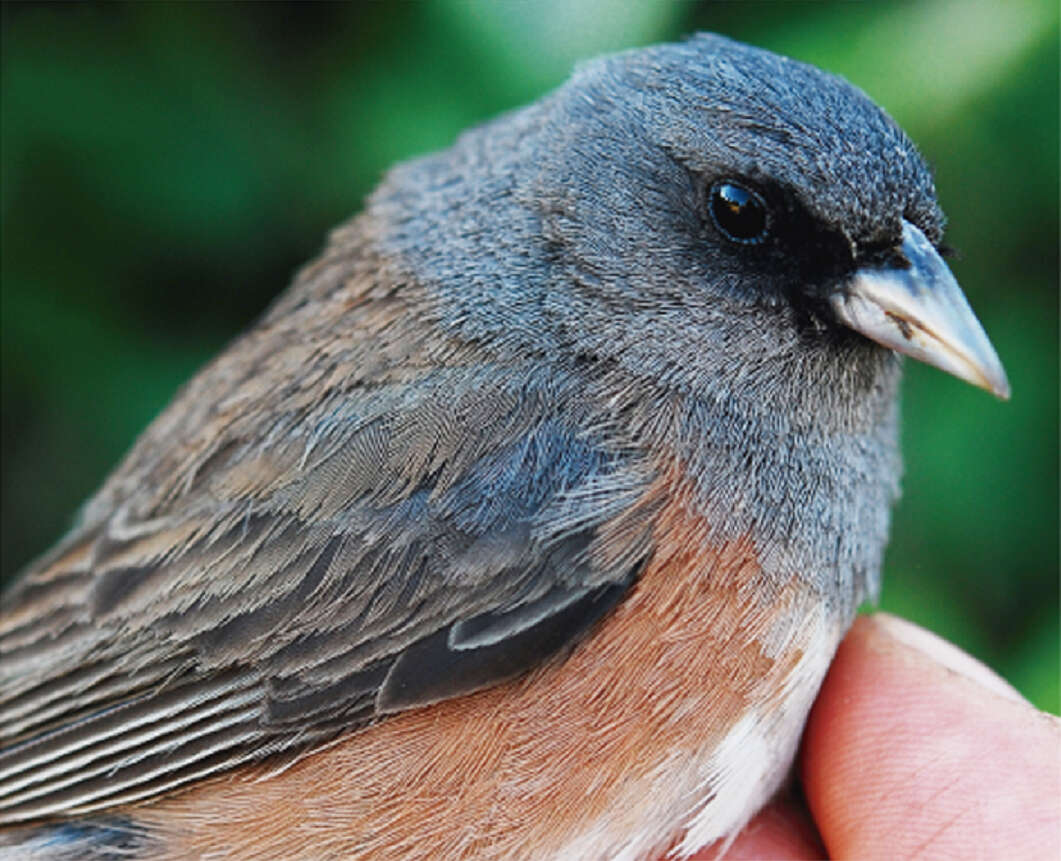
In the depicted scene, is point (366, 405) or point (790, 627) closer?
point (790, 627)

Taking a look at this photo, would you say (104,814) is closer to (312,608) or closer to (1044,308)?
(312,608)

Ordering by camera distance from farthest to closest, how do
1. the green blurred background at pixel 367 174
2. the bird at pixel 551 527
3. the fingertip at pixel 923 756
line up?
the green blurred background at pixel 367 174 < the fingertip at pixel 923 756 < the bird at pixel 551 527

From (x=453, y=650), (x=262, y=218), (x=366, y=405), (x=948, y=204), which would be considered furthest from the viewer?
(x=262, y=218)

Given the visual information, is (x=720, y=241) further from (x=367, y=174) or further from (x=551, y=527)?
(x=367, y=174)

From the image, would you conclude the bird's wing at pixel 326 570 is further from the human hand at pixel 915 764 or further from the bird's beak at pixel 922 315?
the human hand at pixel 915 764

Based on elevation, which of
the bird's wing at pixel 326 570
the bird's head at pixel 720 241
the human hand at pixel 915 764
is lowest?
the human hand at pixel 915 764

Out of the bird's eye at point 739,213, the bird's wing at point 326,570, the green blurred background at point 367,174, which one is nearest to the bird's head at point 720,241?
the bird's eye at point 739,213

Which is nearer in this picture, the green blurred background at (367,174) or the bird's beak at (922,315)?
the bird's beak at (922,315)

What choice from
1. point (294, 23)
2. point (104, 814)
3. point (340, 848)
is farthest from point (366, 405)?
point (294, 23)
